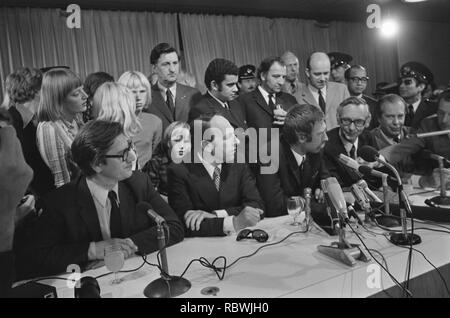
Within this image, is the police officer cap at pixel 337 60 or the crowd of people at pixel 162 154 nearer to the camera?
the crowd of people at pixel 162 154

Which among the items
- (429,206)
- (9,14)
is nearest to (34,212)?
(429,206)

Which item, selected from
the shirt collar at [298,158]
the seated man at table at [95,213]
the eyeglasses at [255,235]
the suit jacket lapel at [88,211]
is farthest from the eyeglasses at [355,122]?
the suit jacket lapel at [88,211]

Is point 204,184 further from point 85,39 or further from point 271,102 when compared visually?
point 85,39

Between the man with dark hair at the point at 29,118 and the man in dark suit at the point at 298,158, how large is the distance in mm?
1217

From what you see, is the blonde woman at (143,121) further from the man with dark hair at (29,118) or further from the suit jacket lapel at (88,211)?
the suit jacket lapel at (88,211)

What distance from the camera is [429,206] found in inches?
85.9

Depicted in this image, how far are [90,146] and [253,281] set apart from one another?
0.93 m

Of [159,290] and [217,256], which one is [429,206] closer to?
[217,256]

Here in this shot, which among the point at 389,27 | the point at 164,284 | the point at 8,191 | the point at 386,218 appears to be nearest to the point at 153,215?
the point at 164,284

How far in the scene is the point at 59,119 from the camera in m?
2.22

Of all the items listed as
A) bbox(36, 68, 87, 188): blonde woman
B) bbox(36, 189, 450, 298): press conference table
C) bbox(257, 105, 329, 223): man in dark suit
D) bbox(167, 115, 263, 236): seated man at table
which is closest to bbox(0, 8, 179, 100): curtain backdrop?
bbox(36, 68, 87, 188): blonde woman

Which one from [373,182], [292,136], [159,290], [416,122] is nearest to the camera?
[159,290]

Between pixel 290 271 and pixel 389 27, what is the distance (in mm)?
6827

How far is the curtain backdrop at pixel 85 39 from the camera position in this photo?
408 cm
